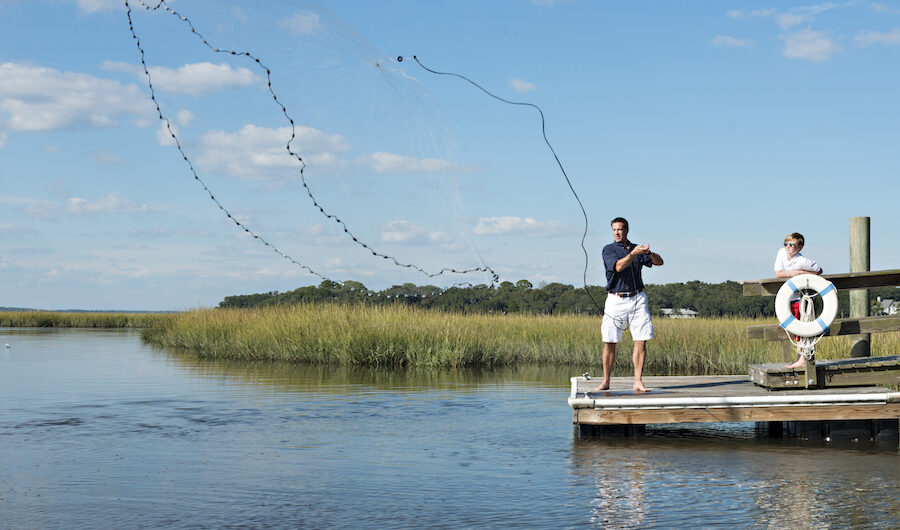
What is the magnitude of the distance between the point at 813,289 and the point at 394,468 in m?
5.64

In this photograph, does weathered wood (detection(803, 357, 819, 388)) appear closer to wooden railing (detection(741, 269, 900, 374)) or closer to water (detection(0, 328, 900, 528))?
wooden railing (detection(741, 269, 900, 374))

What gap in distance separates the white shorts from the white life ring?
5.07 ft

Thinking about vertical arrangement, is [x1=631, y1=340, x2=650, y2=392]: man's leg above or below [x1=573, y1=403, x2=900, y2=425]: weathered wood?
above

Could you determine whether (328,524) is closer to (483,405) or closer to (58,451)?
(58,451)

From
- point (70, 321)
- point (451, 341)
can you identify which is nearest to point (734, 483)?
point (451, 341)

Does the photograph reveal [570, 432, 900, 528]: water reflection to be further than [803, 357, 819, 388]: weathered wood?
No

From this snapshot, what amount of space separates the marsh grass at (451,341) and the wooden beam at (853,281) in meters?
8.16

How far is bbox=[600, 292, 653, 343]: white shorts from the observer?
10.8m

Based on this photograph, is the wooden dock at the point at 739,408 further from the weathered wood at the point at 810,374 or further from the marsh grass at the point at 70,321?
the marsh grass at the point at 70,321

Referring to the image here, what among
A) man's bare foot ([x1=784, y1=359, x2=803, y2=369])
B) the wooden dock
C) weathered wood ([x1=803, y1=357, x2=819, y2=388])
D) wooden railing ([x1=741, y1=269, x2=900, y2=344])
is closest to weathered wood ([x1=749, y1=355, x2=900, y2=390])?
weathered wood ([x1=803, y1=357, x2=819, y2=388])

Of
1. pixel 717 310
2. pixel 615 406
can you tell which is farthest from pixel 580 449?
pixel 717 310

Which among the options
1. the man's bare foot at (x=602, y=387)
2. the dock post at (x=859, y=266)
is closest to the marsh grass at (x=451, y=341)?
the dock post at (x=859, y=266)

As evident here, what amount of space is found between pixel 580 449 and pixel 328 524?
422 centimetres

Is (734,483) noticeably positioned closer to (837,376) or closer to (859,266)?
(837,376)
